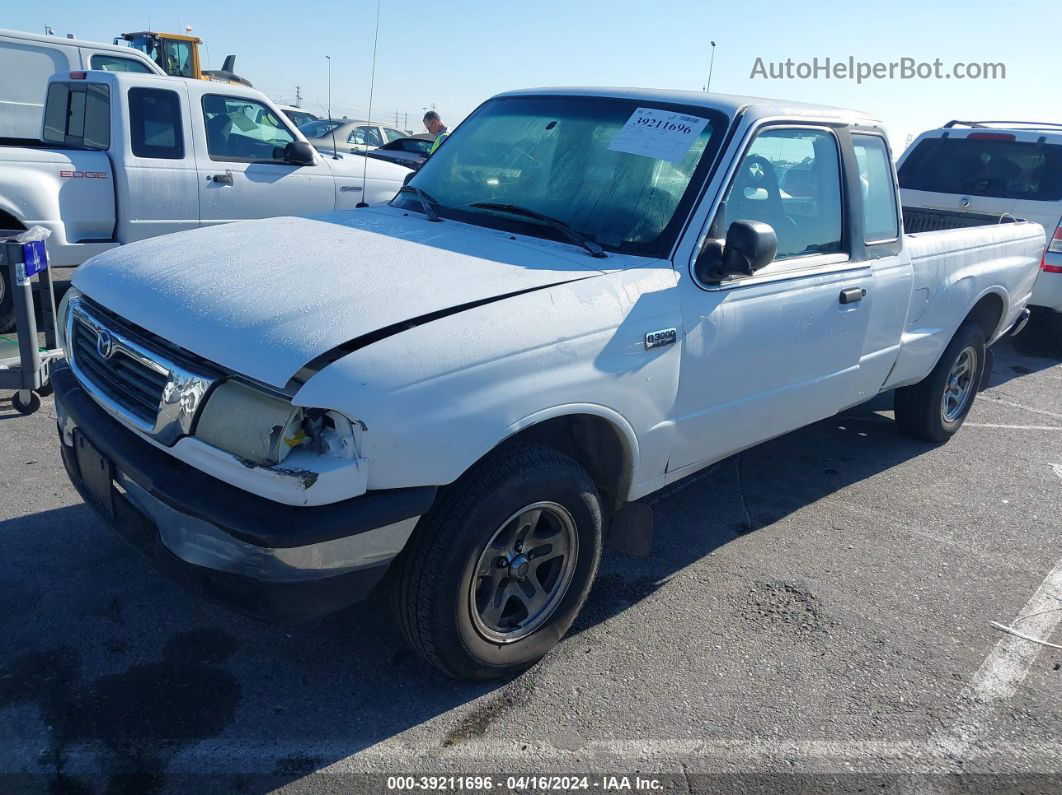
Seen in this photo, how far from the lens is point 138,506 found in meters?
2.70

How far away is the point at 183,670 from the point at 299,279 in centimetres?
137

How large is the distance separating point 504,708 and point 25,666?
1.60 metres

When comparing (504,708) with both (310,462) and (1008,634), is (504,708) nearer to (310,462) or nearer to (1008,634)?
(310,462)

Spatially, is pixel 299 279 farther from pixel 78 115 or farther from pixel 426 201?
pixel 78 115

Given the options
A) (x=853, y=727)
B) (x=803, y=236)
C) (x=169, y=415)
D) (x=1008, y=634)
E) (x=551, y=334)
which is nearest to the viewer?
(x=169, y=415)

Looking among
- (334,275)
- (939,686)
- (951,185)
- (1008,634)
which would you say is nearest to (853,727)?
(939,686)

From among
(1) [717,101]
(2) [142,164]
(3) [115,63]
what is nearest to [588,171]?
(1) [717,101]

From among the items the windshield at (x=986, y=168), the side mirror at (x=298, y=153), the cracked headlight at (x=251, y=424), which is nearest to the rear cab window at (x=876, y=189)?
the cracked headlight at (x=251, y=424)

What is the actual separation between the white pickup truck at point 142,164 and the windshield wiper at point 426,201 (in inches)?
156

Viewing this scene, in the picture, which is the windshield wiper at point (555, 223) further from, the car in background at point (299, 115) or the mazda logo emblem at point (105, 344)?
the car in background at point (299, 115)

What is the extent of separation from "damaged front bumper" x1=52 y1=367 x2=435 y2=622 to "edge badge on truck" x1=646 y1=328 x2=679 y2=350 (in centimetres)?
100

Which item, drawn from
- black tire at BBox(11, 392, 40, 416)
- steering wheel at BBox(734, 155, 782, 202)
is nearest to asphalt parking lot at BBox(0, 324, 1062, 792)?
black tire at BBox(11, 392, 40, 416)

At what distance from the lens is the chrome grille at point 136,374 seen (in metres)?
2.53

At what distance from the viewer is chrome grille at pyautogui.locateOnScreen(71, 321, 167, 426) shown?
2684 mm
